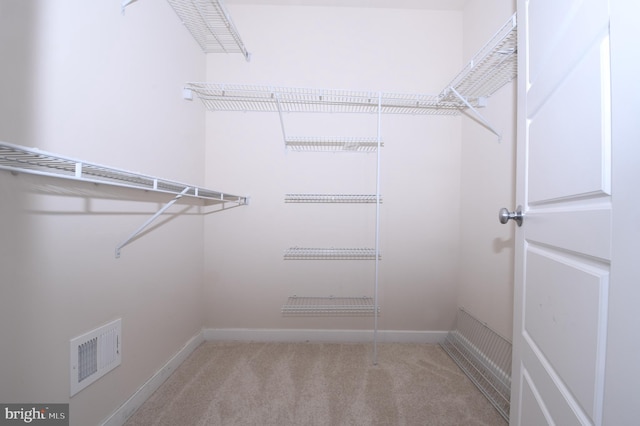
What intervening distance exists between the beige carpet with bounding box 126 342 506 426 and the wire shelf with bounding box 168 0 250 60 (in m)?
2.22

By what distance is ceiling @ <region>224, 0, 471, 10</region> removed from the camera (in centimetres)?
194

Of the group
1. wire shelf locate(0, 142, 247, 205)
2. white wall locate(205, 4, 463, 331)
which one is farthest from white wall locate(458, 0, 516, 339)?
wire shelf locate(0, 142, 247, 205)

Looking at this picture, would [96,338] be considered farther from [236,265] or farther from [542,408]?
[542,408]

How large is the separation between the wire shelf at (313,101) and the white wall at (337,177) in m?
0.07

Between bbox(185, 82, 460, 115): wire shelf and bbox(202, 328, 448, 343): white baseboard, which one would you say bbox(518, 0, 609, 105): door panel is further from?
bbox(202, 328, 448, 343): white baseboard

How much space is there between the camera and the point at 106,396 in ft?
3.72

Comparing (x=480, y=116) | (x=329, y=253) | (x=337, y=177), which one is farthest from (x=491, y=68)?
(x=329, y=253)

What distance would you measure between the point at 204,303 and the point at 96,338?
98 cm

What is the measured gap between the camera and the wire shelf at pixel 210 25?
5.03ft

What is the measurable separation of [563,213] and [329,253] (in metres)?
1.52

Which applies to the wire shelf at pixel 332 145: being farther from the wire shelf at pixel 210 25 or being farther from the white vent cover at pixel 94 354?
the white vent cover at pixel 94 354

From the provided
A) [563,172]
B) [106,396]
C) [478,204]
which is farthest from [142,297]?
[478,204]

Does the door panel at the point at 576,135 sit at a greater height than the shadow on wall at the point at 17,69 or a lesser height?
lesser

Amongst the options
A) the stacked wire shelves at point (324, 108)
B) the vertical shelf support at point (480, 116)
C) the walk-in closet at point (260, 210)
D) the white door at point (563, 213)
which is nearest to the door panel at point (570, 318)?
the white door at point (563, 213)
